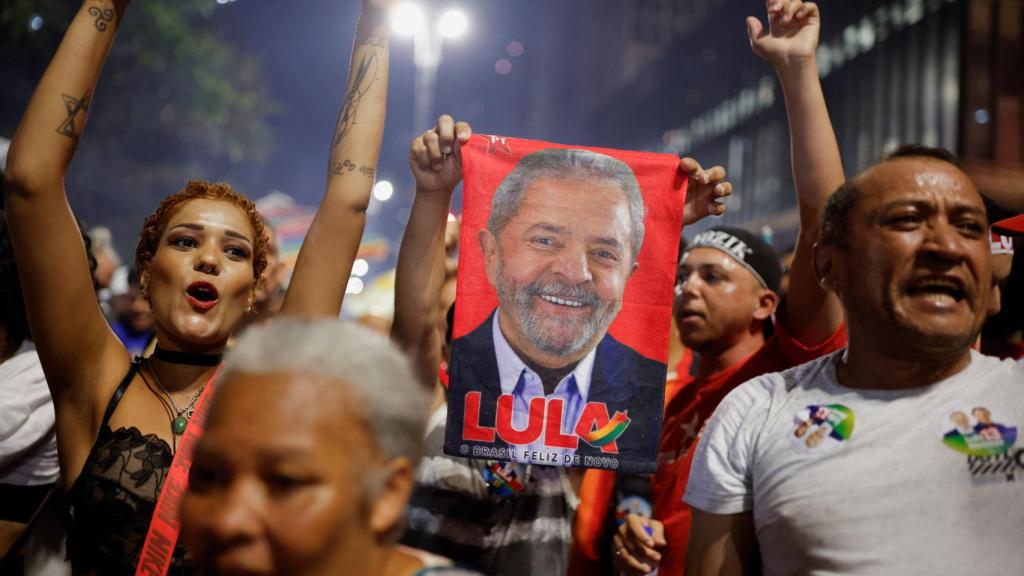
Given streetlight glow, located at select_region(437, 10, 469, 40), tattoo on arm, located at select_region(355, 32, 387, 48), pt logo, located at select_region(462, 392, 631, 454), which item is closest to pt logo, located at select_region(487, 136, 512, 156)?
tattoo on arm, located at select_region(355, 32, 387, 48)

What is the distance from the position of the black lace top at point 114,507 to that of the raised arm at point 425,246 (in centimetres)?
101

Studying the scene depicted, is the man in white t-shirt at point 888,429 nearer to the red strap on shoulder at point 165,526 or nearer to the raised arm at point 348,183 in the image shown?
the raised arm at point 348,183

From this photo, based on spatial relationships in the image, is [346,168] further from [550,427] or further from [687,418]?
[687,418]

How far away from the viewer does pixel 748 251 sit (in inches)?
169

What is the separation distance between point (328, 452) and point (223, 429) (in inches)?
7.8

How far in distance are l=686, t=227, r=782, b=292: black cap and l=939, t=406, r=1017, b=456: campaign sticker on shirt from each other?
6.40ft

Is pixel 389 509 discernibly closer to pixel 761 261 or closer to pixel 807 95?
pixel 807 95

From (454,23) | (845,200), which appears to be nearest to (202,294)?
(845,200)

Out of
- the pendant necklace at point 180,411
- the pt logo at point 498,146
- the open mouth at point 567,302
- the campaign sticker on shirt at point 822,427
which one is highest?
the pt logo at point 498,146

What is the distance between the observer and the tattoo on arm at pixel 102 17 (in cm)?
263

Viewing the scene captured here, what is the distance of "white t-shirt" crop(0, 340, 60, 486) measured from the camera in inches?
119

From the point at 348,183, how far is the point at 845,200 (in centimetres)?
160

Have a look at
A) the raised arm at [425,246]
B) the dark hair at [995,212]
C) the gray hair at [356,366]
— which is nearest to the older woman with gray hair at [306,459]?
the gray hair at [356,366]

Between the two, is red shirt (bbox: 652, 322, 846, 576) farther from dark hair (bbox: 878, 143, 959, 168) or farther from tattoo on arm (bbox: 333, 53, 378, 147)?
tattoo on arm (bbox: 333, 53, 378, 147)
